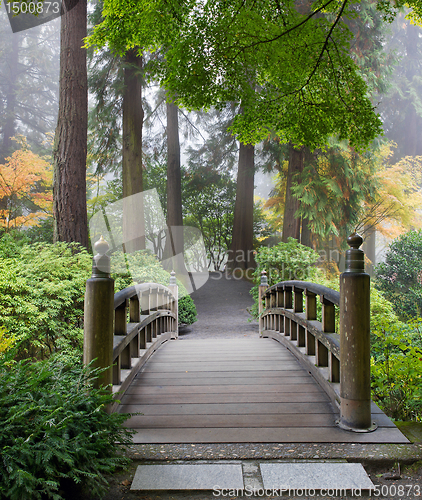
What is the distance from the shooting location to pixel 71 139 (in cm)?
659

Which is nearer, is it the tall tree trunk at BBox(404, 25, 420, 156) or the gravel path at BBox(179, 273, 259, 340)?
the gravel path at BBox(179, 273, 259, 340)

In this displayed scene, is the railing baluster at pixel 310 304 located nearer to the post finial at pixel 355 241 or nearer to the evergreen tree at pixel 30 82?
the post finial at pixel 355 241

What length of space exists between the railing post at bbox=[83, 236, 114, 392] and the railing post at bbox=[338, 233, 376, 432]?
5.24 feet

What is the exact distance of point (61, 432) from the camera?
165cm

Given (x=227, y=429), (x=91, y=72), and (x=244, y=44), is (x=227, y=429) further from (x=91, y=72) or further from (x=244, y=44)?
(x=91, y=72)

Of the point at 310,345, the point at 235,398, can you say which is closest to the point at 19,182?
the point at 310,345

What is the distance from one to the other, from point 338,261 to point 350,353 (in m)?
15.6

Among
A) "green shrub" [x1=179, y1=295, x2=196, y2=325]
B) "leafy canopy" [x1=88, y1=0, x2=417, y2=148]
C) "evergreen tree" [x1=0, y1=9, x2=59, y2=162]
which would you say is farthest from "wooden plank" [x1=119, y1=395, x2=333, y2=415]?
"evergreen tree" [x1=0, y1=9, x2=59, y2=162]

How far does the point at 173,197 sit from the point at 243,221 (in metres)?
3.44

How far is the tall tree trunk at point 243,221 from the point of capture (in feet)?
54.3

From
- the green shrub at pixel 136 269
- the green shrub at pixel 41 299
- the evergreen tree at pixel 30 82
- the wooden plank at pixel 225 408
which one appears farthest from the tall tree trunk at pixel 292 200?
the evergreen tree at pixel 30 82

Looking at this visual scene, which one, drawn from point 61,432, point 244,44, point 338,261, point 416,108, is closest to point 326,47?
point 244,44

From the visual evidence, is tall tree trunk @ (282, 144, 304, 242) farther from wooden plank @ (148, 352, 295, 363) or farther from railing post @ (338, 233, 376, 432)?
railing post @ (338, 233, 376, 432)

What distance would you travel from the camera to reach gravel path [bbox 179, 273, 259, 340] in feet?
33.3
